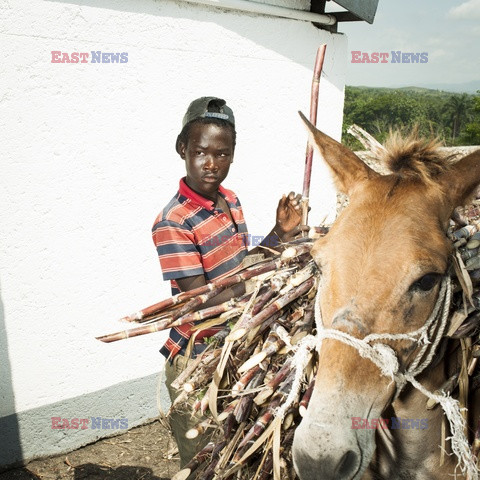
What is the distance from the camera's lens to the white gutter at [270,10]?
5062mm

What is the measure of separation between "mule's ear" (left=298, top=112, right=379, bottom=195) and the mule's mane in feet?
0.37

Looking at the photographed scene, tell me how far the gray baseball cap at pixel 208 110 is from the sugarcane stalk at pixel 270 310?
125 cm

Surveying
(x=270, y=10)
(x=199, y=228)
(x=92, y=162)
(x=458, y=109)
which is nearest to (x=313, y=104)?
(x=199, y=228)

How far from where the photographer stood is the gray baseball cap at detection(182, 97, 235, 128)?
3023 mm

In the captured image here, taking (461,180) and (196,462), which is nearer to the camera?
(461,180)

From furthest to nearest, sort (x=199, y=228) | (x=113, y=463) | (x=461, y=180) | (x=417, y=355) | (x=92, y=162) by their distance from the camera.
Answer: (x=113, y=463) → (x=92, y=162) → (x=199, y=228) → (x=461, y=180) → (x=417, y=355)

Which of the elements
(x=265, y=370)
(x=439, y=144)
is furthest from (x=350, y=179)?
(x=265, y=370)

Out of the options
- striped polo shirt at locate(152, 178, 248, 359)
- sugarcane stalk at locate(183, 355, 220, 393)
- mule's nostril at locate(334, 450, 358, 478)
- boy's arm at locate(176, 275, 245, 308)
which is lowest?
sugarcane stalk at locate(183, 355, 220, 393)

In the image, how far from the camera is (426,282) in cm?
187

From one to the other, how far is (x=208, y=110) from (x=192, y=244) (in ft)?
2.94

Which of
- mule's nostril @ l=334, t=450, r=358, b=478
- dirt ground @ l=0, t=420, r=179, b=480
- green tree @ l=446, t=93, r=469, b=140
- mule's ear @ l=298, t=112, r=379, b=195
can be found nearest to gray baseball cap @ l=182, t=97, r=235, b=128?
mule's ear @ l=298, t=112, r=379, b=195

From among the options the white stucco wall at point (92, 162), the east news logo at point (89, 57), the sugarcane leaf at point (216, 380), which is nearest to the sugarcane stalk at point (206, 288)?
the sugarcane leaf at point (216, 380)

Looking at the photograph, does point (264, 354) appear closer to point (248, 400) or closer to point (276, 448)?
point (248, 400)

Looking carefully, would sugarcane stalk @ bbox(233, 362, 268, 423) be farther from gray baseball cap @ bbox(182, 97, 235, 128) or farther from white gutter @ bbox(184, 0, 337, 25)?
white gutter @ bbox(184, 0, 337, 25)
